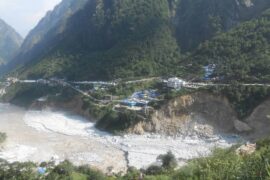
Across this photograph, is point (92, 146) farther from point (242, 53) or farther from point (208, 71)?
point (242, 53)

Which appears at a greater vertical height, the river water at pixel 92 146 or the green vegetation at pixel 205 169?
the green vegetation at pixel 205 169

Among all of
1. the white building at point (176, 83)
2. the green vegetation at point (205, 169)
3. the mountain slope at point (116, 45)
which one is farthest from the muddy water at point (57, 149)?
the mountain slope at point (116, 45)

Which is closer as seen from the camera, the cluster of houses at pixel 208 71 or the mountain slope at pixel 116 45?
the cluster of houses at pixel 208 71

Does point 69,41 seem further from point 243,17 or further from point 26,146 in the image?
point 26,146

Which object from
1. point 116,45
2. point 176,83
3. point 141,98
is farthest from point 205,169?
point 116,45

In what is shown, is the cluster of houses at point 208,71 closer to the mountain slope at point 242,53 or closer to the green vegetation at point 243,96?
the mountain slope at point 242,53

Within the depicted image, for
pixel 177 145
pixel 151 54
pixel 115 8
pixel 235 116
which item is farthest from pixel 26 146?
pixel 115 8

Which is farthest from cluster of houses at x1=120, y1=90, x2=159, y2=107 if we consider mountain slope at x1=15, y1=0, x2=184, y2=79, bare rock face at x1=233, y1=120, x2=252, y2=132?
mountain slope at x1=15, y1=0, x2=184, y2=79

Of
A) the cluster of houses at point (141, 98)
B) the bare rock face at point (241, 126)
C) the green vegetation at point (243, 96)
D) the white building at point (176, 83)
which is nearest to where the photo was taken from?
the bare rock face at point (241, 126)
